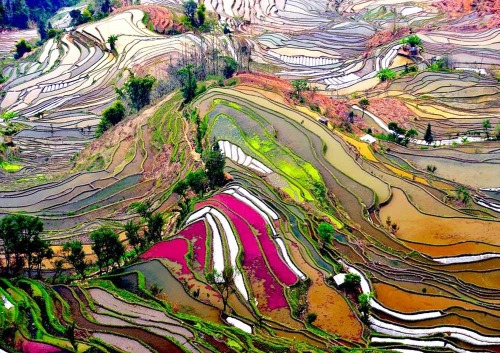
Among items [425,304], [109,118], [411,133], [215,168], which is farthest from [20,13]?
[425,304]

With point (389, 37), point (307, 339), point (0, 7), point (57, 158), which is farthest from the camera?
point (0, 7)

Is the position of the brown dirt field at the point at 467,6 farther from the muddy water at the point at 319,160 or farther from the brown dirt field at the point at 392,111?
the muddy water at the point at 319,160

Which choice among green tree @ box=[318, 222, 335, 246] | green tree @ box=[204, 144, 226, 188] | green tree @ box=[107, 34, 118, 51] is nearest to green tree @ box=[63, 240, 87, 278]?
green tree @ box=[204, 144, 226, 188]

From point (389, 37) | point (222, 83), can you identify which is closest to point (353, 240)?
point (222, 83)

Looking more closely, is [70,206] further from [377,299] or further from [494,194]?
[494,194]

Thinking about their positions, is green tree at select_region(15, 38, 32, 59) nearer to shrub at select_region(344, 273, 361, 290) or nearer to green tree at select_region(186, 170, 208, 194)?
green tree at select_region(186, 170, 208, 194)

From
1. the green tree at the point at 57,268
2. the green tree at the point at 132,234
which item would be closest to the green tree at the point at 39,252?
the green tree at the point at 57,268
